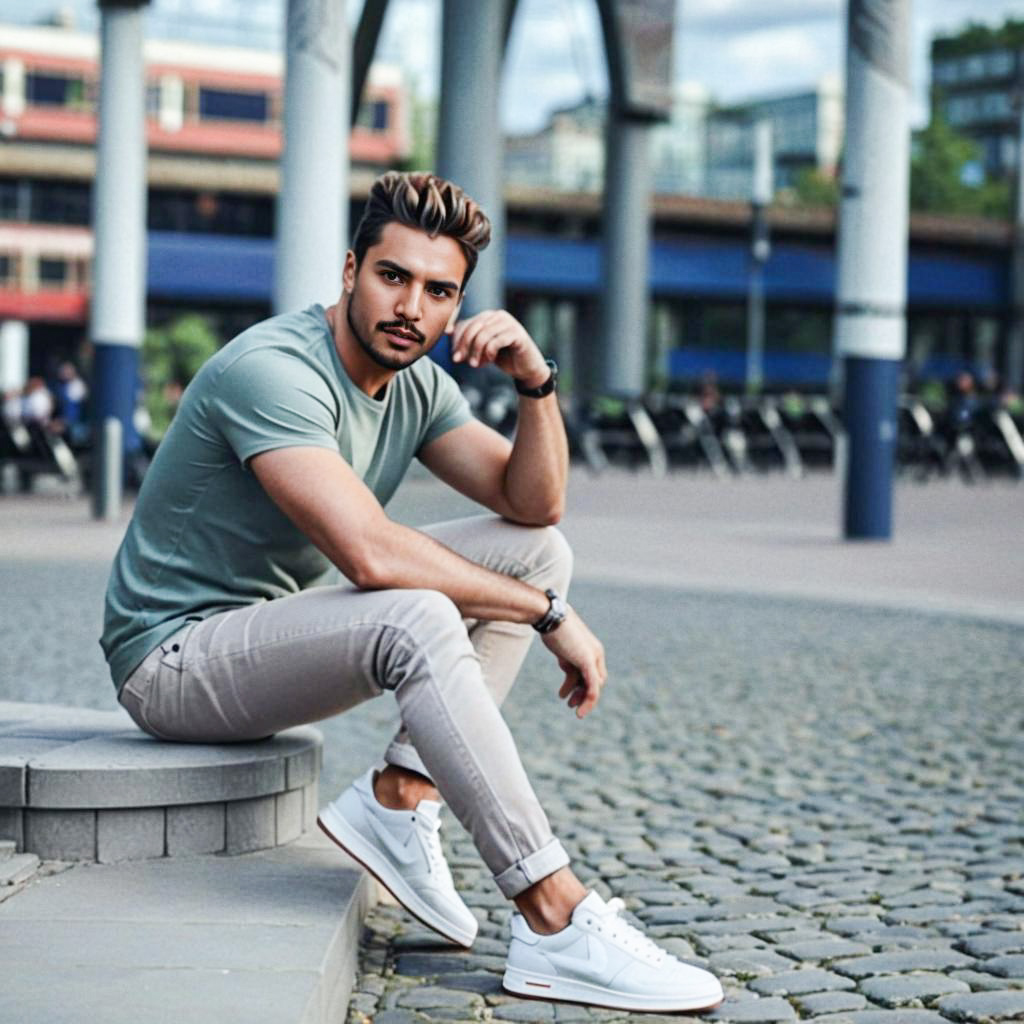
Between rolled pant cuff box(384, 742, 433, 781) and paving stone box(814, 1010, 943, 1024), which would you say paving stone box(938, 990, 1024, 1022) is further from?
rolled pant cuff box(384, 742, 433, 781)

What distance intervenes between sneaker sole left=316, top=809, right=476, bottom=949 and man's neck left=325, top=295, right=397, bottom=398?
0.84 m

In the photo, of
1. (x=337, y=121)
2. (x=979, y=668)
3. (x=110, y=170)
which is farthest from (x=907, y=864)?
(x=110, y=170)

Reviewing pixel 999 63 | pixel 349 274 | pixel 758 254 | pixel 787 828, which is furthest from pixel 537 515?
pixel 999 63

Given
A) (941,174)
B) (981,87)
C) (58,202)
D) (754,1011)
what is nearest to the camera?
(754,1011)

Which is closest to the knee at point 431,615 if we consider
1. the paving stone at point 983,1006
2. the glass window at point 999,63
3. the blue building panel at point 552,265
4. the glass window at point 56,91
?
the paving stone at point 983,1006

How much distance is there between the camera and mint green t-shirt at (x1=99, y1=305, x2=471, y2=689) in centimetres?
361

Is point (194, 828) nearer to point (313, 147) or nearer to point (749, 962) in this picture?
point (749, 962)

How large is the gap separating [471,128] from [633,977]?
19356mm

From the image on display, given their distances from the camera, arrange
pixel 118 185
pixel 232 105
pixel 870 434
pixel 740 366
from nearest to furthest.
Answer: pixel 870 434 < pixel 118 185 < pixel 740 366 < pixel 232 105

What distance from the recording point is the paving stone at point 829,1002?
343 cm

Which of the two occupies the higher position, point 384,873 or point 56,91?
point 56,91

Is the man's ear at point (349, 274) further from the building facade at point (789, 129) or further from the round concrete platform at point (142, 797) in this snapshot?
the building facade at point (789, 129)

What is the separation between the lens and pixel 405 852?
3.71 metres

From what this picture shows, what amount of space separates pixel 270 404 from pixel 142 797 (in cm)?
77
